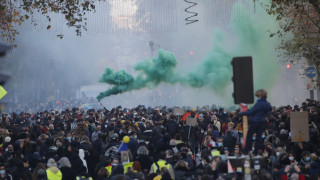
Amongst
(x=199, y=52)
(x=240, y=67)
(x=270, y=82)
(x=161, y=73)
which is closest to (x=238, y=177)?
(x=240, y=67)

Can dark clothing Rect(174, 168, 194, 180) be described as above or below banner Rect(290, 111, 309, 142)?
below

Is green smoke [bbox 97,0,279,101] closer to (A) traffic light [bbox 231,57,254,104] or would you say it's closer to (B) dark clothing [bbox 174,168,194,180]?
(B) dark clothing [bbox 174,168,194,180]

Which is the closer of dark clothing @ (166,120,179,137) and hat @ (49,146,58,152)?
hat @ (49,146,58,152)

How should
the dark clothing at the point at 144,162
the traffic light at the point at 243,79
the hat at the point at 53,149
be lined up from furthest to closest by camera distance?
the hat at the point at 53,149 < the dark clothing at the point at 144,162 < the traffic light at the point at 243,79

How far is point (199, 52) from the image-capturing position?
59.7m

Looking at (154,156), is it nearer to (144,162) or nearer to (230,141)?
(144,162)

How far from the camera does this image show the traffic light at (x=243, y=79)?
9.32 metres

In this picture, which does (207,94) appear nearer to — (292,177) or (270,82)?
(270,82)

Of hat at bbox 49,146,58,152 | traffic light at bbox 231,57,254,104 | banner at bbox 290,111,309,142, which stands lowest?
hat at bbox 49,146,58,152

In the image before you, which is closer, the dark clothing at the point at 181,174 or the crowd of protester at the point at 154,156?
the crowd of protester at the point at 154,156

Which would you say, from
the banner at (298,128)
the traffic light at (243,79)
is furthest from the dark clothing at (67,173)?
the banner at (298,128)

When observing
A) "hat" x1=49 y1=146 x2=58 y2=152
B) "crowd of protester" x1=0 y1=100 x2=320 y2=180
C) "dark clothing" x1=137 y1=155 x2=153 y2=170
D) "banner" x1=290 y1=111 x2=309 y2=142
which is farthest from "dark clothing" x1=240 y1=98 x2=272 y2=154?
"hat" x1=49 y1=146 x2=58 y2=152

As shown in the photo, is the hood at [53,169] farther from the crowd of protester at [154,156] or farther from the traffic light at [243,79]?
the traffic light at [243,79]

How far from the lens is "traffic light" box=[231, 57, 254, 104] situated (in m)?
9.32
